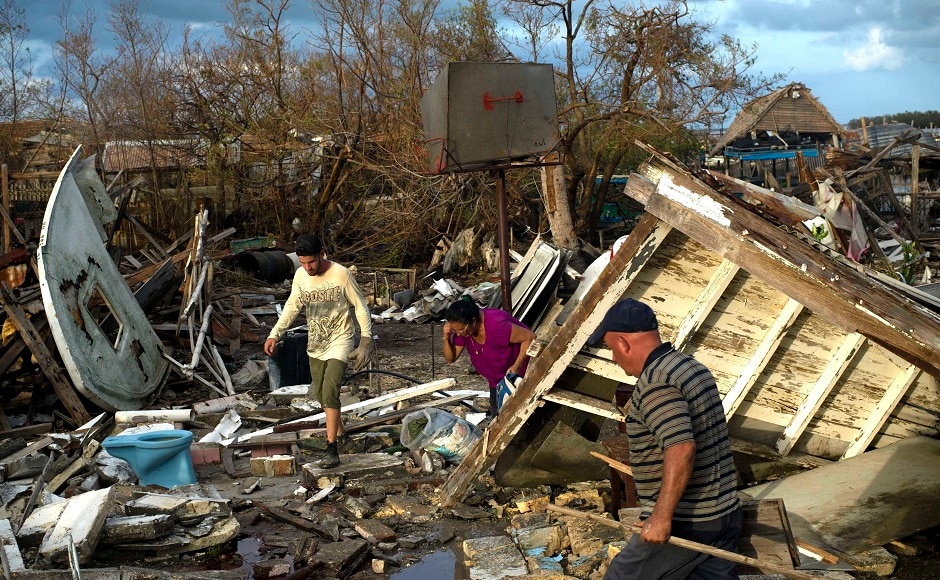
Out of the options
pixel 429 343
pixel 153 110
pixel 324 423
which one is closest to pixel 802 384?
pixel 324 423

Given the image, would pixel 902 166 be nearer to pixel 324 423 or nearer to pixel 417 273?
pixel 417 273

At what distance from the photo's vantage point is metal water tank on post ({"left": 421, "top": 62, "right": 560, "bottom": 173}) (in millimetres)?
8258

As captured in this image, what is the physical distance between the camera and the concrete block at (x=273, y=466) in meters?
7.28

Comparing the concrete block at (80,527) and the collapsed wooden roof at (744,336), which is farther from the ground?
the collapsed wooden roof at (744,336)

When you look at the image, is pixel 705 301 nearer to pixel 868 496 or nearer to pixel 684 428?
pixel 868 496

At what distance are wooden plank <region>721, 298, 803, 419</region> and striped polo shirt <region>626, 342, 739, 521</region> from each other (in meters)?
2.04

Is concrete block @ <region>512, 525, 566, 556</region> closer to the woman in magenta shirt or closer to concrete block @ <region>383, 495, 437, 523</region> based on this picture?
concrete block @ <region>383, 495, 437, 523</region>

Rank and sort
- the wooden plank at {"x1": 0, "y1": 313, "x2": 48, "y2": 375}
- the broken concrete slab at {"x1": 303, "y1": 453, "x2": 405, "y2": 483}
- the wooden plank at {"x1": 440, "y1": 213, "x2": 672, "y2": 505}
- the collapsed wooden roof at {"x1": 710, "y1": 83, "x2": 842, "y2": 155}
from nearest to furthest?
the wooden plank at {"x1": 440, "y1": 213, "x2": 672, "y2": 505} < the broken concrete slab at {"x1": 303, "y1": 453, "x2": 405, "y2": 483} < the wooden plank at {"x1": 0, "y1": 313, "x2": 48, "y2": 375} < the collapsed wooden roof at {"x1": 710, "y1": 83, "x2": 842, "y2": 155}

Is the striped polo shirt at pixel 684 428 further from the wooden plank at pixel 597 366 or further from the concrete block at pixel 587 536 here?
the wooden plank at pixel 597 366

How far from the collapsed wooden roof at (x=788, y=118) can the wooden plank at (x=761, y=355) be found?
86.4 ft

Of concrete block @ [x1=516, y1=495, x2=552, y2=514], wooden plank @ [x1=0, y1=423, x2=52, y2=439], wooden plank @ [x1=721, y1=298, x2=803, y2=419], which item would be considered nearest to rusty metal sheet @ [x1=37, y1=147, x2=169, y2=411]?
wooden plank @ [x1=0, y1=423, x2=52, y2=439]

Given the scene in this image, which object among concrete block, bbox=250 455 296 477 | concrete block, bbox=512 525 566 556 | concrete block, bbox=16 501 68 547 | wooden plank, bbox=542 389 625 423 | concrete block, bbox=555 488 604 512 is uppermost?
wooden plank, bbox=542 389 625 423

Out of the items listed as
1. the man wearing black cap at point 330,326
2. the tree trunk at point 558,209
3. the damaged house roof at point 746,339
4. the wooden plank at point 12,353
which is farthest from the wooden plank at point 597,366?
the tree trunk at point 558,209

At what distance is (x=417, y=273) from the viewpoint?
1809 cm
